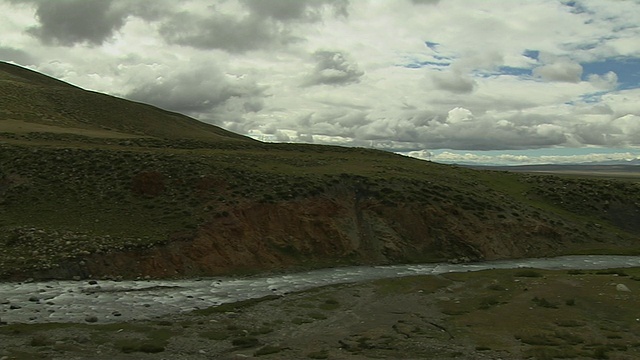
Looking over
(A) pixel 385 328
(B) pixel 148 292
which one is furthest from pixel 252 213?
(A) pixel 385 328

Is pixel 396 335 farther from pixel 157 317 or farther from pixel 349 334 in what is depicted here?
pixel 157 317

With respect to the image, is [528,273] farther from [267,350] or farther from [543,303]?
[267,350]

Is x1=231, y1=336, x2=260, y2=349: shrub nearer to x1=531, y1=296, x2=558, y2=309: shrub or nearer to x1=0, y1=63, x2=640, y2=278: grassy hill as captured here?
x1=531, y1=296, x2=558, y2=309: shrub

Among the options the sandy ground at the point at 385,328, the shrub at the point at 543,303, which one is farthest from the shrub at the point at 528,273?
the shrub at the point at 543,303

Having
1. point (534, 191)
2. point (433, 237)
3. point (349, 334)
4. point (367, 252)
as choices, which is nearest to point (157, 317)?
point (349, 334)

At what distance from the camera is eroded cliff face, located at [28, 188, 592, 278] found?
128 ft

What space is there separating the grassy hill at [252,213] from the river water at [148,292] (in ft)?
7.76

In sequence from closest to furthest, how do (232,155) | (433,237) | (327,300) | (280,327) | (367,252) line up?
(280,327) < (327,300) < (367,252) < (433,237) < (232,155)

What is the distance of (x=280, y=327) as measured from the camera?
2588cm

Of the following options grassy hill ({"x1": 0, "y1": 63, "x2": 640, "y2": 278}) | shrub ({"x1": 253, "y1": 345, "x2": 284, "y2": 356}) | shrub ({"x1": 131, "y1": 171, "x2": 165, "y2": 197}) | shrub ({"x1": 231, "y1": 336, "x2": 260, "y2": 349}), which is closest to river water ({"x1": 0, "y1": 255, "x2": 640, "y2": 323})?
grassy hill ({"x1": 0, "y1": 63, "x2": 640, "y2": 278})

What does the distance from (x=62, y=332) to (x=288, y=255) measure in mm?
22772

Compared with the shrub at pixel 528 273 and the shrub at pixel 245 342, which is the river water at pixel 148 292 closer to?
the shrub at pixel 528 273

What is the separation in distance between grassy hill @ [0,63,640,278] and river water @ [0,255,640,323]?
7.76ft

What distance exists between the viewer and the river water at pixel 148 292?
89.6ft
